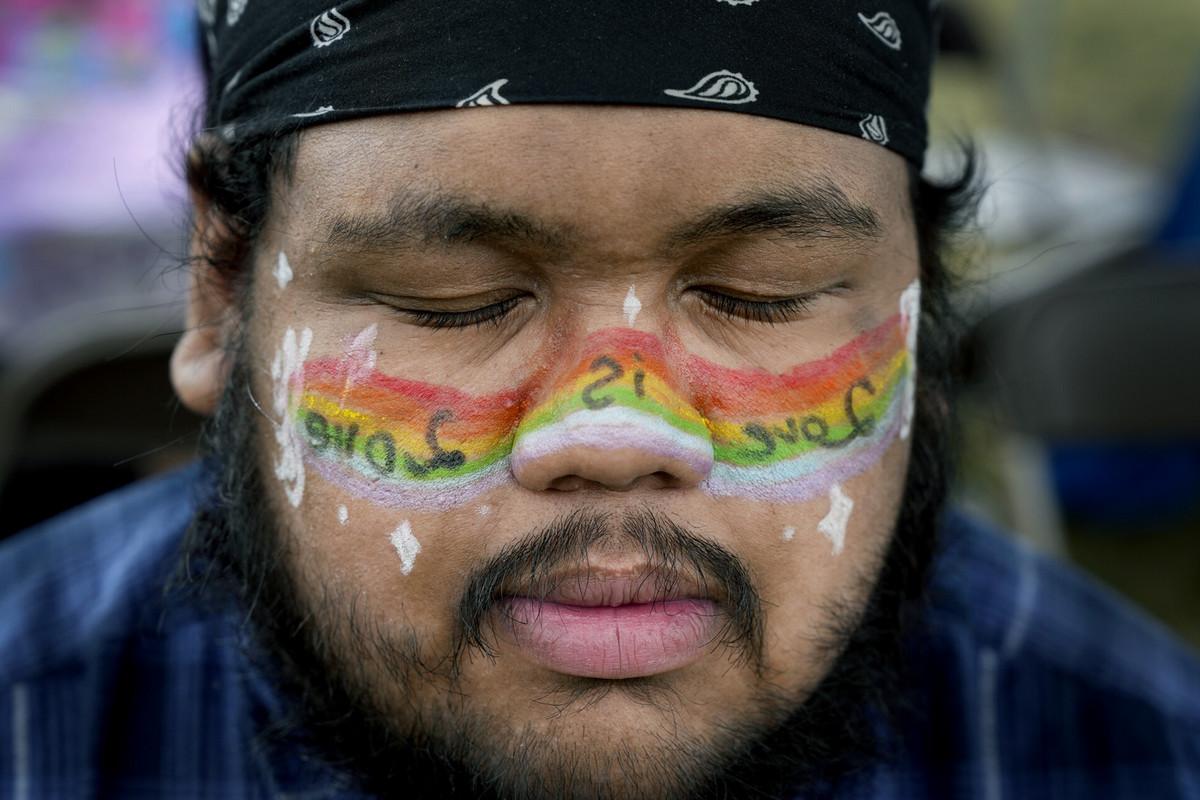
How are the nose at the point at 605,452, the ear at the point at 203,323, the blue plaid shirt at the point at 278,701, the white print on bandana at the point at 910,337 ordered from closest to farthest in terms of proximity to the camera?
the nose at the point at 605,452 → the white print on bandana at the point at 910,337 → the ear at the point at 203,323 → the blue plaid shirt at the point at 278,701

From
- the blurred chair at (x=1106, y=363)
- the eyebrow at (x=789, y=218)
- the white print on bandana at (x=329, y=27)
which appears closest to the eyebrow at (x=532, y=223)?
the eyebrow at (x=789, y=218)

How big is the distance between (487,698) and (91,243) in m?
2.76

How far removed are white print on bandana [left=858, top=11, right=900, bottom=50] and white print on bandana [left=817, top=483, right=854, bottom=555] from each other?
53 centimetres

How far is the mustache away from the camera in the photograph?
133 centimetres

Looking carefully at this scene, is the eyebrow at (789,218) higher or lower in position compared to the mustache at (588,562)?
higher

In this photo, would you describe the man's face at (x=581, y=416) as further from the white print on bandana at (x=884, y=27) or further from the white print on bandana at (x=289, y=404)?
the white print on bandana at (x=884, y=27)

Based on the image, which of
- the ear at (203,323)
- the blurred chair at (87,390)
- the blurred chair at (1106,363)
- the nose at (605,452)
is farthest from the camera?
the blurred chair at (1106,363)

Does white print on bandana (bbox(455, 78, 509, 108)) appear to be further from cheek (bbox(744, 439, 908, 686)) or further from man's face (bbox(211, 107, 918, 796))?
cheek (bbox(744, 439, 908, 686))

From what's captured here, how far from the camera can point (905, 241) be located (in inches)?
61.7

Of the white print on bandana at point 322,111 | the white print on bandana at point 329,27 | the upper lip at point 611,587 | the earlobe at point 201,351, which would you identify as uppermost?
the white print on bandana at point 329,27

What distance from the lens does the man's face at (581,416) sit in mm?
1324

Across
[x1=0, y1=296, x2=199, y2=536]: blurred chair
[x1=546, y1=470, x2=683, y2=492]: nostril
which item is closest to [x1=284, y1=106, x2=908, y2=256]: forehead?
[x1=546, y1=470, x2=683, y2=492]: nostril

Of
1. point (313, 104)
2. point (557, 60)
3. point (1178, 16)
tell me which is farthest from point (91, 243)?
point (1178, 16)

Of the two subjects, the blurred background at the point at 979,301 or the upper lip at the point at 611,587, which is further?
the blurred background at the point at 979,301
